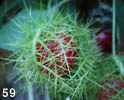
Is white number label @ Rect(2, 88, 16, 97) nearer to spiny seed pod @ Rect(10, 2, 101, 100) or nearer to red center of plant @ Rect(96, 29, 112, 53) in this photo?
spiny seed pod @ Rect(10, 2, 101, 100)

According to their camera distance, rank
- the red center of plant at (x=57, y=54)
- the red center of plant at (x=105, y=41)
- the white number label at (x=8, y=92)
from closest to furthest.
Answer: the red center of plant at (x=57, y=54), the white number label at (x=8, y=92), the red center of plant at (x=105, y=41)

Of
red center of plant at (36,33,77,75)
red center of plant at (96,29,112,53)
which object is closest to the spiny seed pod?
red center of plant at (36,33,77,75)

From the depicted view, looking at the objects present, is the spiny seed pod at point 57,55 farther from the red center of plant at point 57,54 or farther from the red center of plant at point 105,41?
the red center of plant at point 105,41

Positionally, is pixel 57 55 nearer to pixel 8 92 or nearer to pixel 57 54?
pixel 57 54


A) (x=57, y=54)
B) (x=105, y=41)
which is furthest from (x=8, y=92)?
(x=105, y=41)

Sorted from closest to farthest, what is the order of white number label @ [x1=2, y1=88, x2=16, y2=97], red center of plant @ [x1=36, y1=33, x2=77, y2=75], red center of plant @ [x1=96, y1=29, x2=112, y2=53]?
red center of plant @ [x1=36, y1=33, x2=77, y2=75]
white number label @ [x1=2, y1=88, x2=16, y2=97]
red center of plant @ [x1=96, y1=29, x2=112, y2=53]

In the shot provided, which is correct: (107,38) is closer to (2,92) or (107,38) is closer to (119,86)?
(119,86)

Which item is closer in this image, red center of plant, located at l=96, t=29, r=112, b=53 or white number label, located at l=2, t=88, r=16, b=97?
white number label, located at l=2, t=88, r=16, b=97

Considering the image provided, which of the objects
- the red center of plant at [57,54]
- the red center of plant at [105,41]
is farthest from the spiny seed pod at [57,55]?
the red center of plant at [105,41]

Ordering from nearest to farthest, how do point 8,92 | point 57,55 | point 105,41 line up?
point 57,55 < point 8,92 < point 105,41
